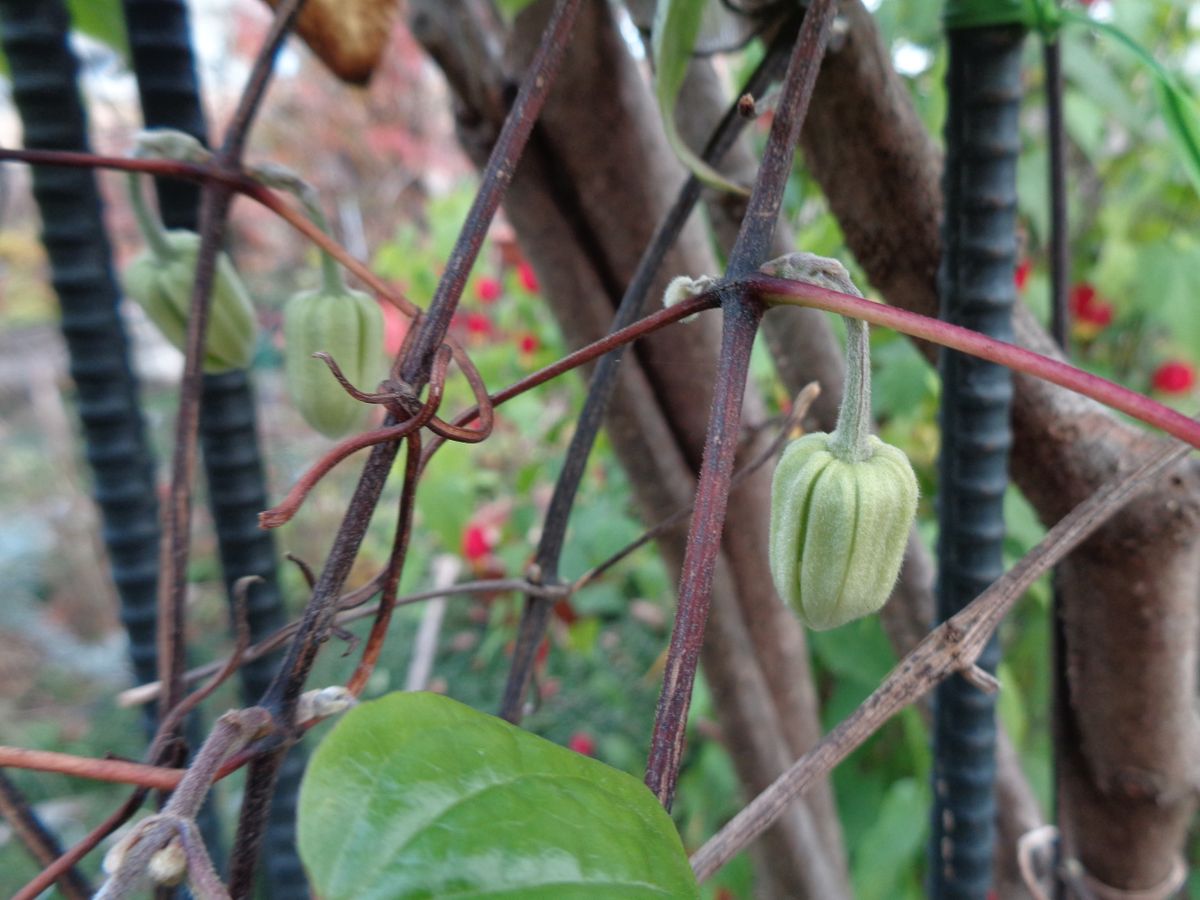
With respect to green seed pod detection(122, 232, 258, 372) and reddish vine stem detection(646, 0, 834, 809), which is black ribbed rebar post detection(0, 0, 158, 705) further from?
reddish vine stem detection(646, 0, 834, 809)

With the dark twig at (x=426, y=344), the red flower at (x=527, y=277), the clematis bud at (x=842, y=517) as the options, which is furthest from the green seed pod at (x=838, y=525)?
the red flower at (x=527, y=277)

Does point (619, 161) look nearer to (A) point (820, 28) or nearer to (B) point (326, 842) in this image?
(A) point (820, 28)

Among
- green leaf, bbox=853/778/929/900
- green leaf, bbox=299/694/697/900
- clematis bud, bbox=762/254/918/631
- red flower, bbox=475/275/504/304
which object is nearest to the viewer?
green leaf, bbox=299/694/697/900

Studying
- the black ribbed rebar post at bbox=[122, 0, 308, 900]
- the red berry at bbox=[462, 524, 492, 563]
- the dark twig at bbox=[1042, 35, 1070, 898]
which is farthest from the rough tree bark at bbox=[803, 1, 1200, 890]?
the red berry at bbox=[462, 524, 492, 563]

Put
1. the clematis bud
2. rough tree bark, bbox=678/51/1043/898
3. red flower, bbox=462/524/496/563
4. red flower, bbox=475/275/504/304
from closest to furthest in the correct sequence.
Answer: the clematis bud
rough tree bark, bbox=678/51/1043/898
red flower, bbox=462/524/496/563
red flower, bbox=475/275/504/304

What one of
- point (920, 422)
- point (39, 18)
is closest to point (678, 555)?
point (39, 18)

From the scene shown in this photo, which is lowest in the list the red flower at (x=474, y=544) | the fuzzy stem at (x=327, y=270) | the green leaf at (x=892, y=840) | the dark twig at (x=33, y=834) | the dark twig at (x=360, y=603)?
the green leaf at (x=892, y=840)

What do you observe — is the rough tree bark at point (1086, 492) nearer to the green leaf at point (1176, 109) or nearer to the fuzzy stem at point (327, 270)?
the green leaf at point (1176, 109)
